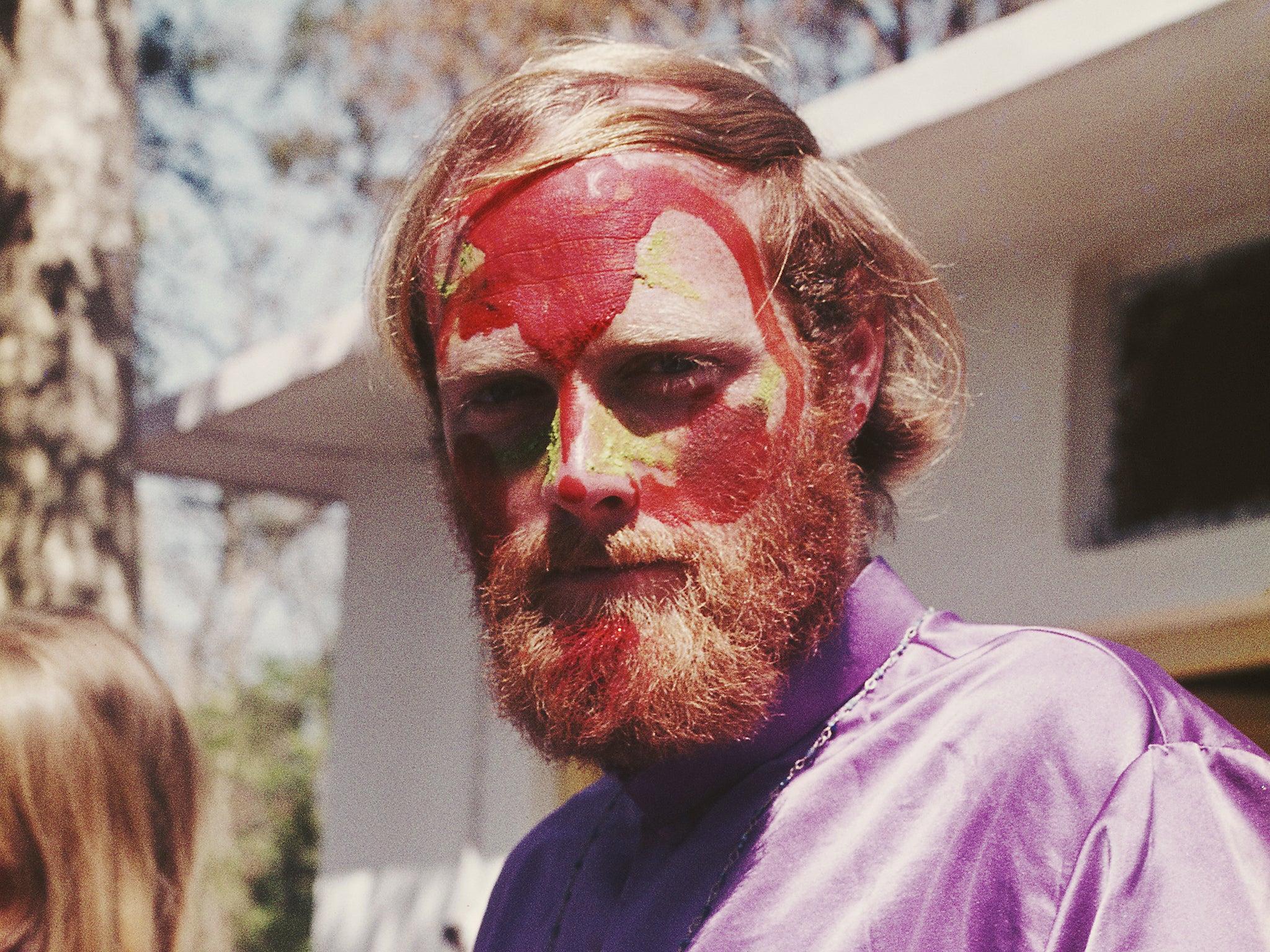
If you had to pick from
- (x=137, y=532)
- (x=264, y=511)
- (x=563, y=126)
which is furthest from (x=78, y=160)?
(x=264, y=511)

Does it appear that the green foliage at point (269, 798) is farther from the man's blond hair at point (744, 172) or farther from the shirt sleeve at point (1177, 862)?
the shirt sleeve at point (1177, 862)

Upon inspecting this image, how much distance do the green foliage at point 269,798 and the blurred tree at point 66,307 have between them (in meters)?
5.87

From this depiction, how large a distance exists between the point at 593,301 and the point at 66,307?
3695 millimetres

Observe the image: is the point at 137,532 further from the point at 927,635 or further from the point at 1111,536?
the point at 927,635

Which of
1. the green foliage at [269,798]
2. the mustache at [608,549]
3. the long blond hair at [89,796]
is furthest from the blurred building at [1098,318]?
the green foliage at [269,798]

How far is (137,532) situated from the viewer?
15.9ft

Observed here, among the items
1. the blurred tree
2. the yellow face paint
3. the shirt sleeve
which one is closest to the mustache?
the yellow face paint

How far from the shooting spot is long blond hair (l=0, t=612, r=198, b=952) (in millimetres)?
2062

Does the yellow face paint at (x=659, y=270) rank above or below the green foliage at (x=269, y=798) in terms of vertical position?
above

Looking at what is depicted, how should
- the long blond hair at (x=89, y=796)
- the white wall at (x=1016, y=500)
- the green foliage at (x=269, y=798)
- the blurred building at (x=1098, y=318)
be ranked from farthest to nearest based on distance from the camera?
the green foliage at (x=269, y=798) → the white wall at (x=1016, y=500) → the blurred building at (x=1098, y=318) → the long blond hair at (x=89, y=796)

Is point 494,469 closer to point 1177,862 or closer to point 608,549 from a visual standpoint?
point 608,549

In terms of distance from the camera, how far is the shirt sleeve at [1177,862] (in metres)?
1.14

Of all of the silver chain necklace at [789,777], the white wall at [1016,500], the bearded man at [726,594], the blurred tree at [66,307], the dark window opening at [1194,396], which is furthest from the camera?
the blurred tree at [66,307]

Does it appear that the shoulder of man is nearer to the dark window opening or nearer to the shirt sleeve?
the shirt sleeve
